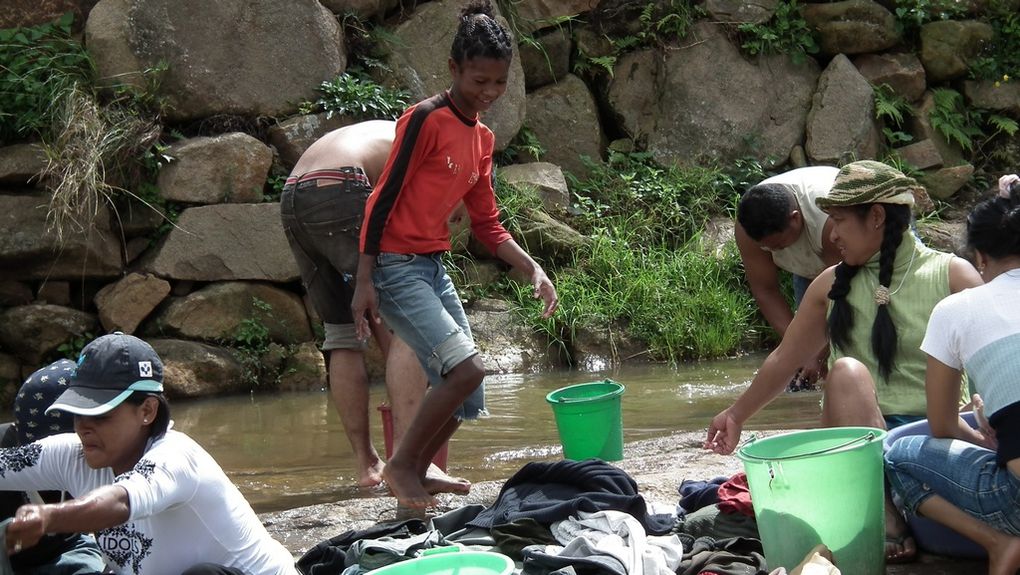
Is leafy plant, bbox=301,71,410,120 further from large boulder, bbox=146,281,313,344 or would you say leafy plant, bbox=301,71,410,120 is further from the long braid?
the long braid

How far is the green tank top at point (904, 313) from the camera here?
3.16 meters

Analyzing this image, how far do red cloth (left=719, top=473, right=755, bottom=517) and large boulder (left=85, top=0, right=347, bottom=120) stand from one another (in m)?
5.70

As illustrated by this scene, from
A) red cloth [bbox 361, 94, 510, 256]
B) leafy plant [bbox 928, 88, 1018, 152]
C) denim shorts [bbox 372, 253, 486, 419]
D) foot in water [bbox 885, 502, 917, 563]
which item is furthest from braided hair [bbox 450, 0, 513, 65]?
leafy plant [bbox 928, 88, 1018, 152]

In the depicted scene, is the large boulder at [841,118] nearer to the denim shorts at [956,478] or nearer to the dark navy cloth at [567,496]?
the dark navy cloth at [567,496]

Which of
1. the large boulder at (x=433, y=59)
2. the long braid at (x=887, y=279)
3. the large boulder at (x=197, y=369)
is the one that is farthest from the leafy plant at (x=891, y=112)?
the long braid at (x=887, y=279)

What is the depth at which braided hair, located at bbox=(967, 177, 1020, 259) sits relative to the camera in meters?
2.70

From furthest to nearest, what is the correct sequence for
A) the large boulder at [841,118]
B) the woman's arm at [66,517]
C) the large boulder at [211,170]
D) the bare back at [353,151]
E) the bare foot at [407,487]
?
1. the large boulder at [841,118]
2. the large boulder at [211,170]
3. the bare back at [353,151]
4. the bare foot at [407,487]
5. the woman's arm at [66,517]

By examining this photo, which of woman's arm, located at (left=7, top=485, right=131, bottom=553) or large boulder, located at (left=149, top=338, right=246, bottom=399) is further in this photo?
large boulder, located at (left=149, top=338, right=246, bottom=399)

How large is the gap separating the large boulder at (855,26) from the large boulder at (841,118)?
0.24m

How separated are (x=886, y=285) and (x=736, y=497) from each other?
73cm

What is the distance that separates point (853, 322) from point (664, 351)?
5.03 m

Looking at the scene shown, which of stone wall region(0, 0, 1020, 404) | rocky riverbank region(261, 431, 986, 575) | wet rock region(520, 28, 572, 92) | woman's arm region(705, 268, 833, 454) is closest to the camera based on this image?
woman's arm region(705, 268, 833, 454)

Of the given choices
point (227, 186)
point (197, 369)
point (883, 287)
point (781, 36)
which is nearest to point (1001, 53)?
point (781, 36)

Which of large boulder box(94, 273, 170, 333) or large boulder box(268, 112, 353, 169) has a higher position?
large boulder box(268, 112, 353, 169)
